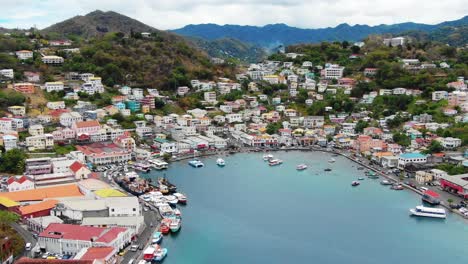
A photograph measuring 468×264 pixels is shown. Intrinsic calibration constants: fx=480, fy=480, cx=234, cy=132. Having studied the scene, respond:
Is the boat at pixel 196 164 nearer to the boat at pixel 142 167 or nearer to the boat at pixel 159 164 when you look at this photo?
the boat at pixel 159 164

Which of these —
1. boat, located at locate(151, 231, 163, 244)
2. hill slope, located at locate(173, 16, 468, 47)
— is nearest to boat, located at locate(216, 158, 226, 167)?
boat, located at locate(151, 231, 163, 244)

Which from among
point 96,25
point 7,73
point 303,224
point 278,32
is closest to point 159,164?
point 303,224

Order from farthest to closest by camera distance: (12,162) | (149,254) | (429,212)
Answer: (12,162) < (429,212) < (149,254)

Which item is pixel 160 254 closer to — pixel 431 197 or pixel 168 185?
pixel 168 185

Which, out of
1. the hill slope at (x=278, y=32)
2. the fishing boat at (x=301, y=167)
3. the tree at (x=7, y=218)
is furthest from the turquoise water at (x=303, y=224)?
the hill slope at (x=278, y=32)

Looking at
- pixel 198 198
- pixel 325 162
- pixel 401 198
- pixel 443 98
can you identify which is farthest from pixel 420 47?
pixel 198 198

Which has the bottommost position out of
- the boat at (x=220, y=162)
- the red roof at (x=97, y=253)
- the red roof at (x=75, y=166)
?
the boat at (x=220, y=162)

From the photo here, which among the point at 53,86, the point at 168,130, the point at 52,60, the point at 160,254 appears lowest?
the point at 160,254
